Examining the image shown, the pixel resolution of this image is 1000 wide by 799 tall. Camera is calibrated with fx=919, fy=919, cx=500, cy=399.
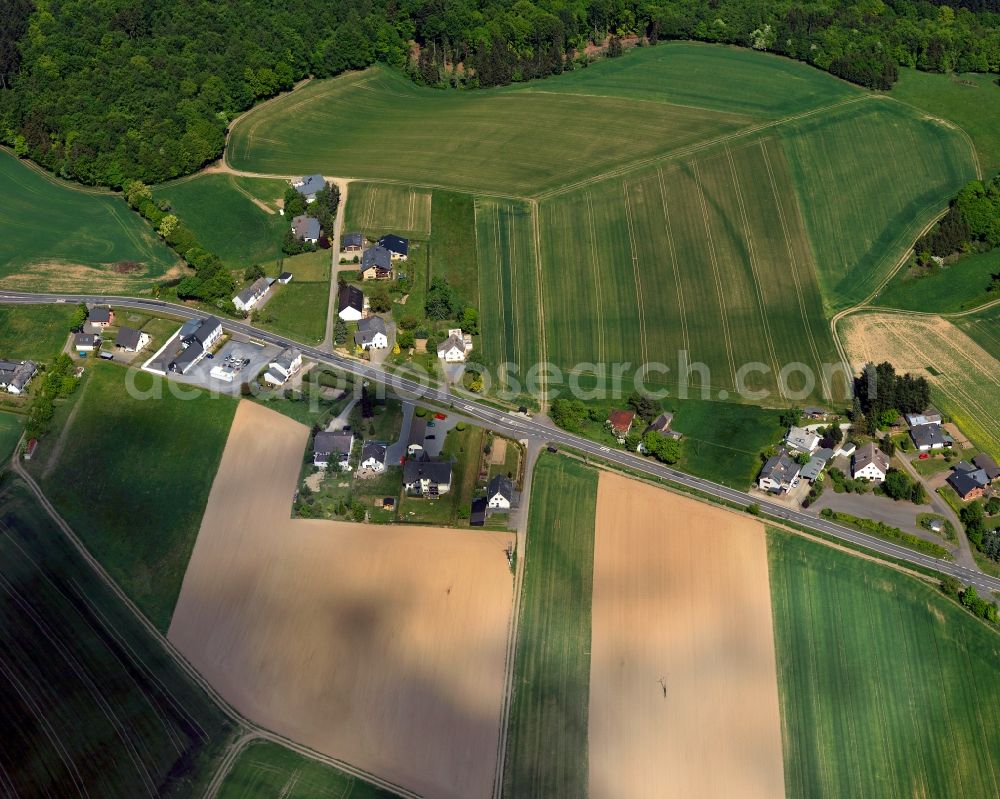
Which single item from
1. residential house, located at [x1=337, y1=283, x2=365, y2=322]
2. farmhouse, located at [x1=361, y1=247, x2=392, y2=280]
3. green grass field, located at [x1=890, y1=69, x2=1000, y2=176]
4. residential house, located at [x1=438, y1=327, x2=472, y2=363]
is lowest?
residential house, located at [x1=438, y1=327, x2=472, y2=363]

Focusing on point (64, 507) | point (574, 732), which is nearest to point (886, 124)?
point (574, 732)

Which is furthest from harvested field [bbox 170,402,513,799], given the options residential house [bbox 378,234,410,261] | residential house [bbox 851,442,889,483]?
residential house [bbox 378,234,410,261]

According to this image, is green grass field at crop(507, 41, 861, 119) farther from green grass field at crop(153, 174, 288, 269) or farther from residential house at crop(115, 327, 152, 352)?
residential house at crop(115, 327, 152, 352)

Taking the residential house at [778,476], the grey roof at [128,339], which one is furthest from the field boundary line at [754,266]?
the grey roof at [128,339]

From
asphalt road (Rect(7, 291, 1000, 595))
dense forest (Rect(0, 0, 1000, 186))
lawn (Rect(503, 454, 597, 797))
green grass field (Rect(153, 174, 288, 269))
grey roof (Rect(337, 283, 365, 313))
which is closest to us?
lawn (Rect(503, 454, 597, 797))

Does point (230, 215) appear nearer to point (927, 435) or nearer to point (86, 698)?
point (86, 698)

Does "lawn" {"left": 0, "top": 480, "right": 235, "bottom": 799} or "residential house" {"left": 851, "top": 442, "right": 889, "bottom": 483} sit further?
"residential house" {"left": 851, "top": 442, "right": 889, "bottom": 483}

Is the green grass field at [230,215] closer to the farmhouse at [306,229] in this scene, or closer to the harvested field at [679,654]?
the farmhouse at [306,229]
